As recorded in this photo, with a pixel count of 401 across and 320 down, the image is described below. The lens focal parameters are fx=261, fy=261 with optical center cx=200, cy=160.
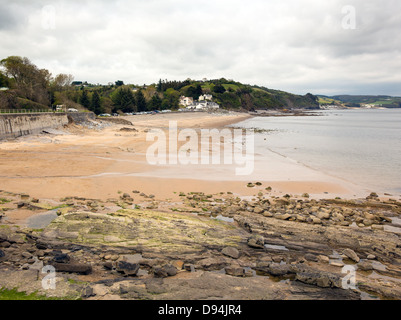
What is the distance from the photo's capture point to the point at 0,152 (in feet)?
67.9

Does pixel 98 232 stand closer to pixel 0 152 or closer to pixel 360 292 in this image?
pixel 360 292

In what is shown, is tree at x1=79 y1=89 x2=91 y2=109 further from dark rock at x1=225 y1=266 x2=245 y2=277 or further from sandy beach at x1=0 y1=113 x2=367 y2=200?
dark rock at x1=225 y1=266 x2=245 y2=277

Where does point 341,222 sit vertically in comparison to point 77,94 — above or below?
below

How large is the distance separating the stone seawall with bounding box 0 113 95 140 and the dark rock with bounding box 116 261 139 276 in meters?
25.2

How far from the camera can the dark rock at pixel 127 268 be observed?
6723 mm

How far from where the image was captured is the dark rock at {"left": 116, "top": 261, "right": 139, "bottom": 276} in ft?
22.1

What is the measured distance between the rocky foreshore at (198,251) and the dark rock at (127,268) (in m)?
0.03

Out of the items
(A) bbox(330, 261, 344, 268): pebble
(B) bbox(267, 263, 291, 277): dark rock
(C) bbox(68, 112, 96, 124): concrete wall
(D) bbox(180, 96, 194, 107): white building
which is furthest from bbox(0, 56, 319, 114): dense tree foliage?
(A) bbox(330, 261, 344, 268): pebble

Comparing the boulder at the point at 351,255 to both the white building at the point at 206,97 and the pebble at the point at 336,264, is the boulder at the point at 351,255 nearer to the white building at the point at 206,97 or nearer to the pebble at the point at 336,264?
the pebble at the point at 336,264

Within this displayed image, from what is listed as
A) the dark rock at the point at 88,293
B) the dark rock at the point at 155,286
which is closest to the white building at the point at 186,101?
the dark rock at the point at 155,286

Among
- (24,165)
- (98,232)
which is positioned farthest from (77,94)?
(98,232)
